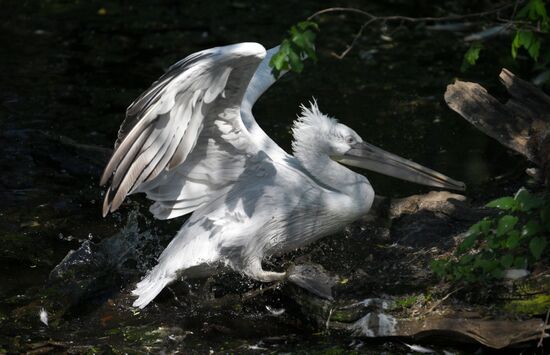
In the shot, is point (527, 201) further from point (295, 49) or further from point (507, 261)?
point (295, 49)

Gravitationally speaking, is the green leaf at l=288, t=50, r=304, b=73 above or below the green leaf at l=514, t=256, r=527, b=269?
above

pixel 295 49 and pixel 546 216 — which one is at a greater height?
pixel 295 49

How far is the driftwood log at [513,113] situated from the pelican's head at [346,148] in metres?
0.43

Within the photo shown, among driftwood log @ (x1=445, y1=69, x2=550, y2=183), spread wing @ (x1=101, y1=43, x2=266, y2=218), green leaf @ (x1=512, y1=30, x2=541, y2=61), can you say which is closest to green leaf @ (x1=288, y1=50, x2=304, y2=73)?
spread wing @ (x1=101, y1=43, x2=266, y2=218)

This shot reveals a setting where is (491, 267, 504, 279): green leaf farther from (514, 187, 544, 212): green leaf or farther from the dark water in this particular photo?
the dark water

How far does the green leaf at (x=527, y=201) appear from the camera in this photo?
385cm

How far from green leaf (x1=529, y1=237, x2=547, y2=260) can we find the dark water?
946 millimetres

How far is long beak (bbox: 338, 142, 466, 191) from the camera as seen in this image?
548 centimetres

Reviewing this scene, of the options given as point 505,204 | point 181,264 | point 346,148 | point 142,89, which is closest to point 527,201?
point 505,204

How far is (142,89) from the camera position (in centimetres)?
802

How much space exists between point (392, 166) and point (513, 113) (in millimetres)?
818

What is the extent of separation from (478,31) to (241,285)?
5.04 meters

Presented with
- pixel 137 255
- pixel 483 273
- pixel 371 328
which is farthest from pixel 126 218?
pixel 483 273

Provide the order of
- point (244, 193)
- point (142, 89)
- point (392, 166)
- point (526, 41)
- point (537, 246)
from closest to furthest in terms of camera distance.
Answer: point (537, 246) < point (526, 41) < point (244, 193) < point (392, 166) < point (142, 89)
